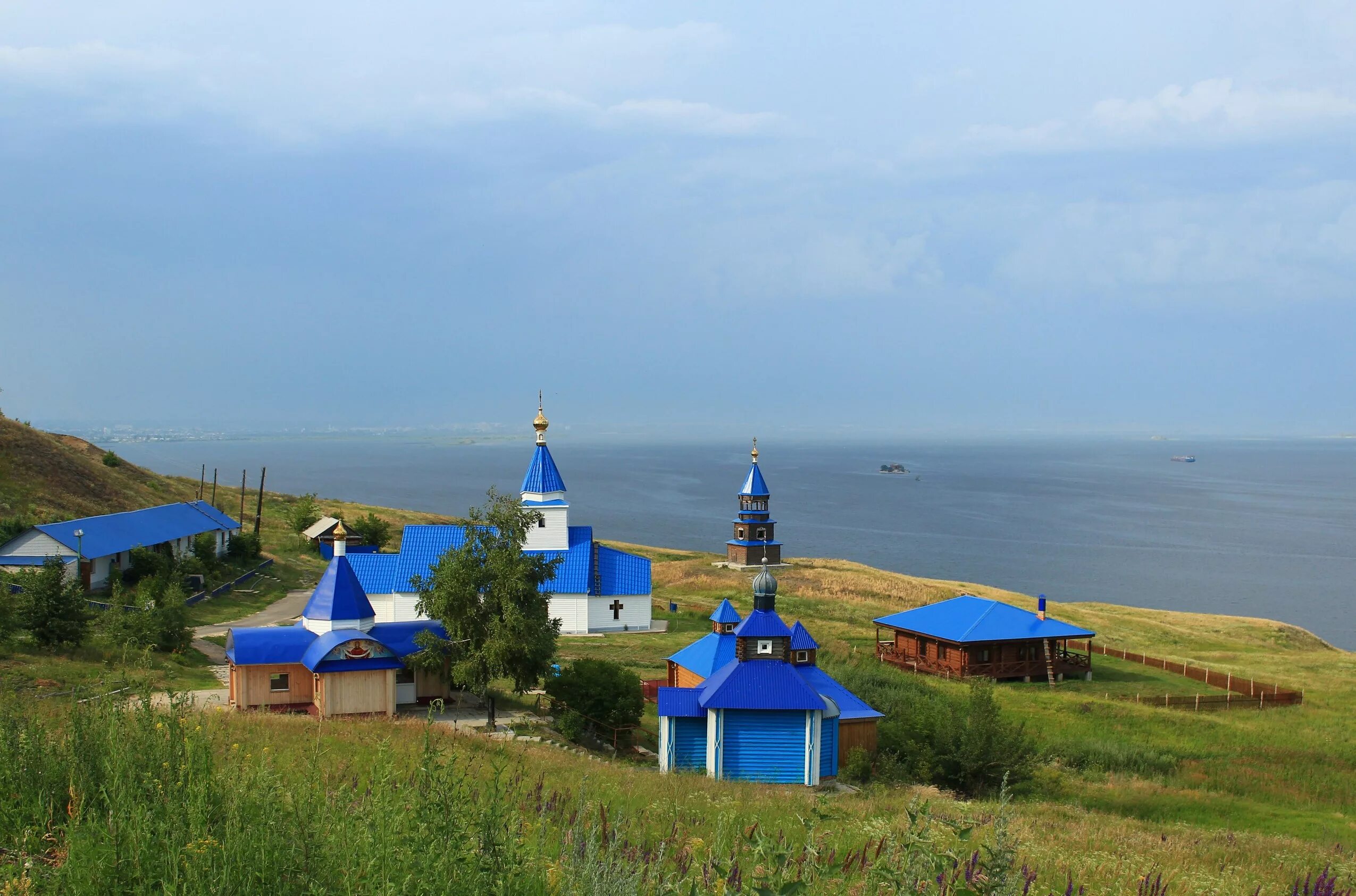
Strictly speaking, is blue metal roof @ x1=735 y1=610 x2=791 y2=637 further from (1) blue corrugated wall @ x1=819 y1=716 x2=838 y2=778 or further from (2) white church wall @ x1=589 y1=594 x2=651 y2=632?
(2) white church wall @ x1=589 y1=594 x2=651 y2=632

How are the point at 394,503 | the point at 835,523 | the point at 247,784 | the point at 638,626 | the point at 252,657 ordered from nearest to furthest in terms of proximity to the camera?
the point at 247,784
the point at 252,657
the point at 638,626
the point at 835,523
the point at 394,503

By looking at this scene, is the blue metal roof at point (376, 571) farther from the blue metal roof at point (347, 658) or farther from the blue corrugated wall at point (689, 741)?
the blue corrugated wall at point (689, 741)

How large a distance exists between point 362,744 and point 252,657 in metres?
10.3

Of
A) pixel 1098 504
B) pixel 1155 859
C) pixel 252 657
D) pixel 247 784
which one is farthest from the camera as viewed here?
pixel 1098 504

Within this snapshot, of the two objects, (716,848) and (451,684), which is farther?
(451,684)

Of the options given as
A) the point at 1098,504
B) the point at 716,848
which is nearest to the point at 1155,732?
the point at 716,848

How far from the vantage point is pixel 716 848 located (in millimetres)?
5301

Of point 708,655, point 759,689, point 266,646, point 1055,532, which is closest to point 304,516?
point 266,646

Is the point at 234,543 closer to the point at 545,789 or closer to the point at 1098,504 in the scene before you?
the point at 545,789

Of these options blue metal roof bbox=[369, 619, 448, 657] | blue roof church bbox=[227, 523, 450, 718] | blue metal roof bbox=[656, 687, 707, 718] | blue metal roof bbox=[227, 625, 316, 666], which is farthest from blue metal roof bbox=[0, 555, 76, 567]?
blue metal roof bbox=[656, 687, 707, 718]

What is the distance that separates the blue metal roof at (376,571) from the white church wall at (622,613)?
27.8 feet

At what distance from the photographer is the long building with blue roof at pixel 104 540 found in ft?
120

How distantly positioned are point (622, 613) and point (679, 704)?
1956 centimetres

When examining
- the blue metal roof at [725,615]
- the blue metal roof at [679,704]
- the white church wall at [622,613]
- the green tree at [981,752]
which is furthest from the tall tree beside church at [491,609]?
the white church wall at [622,613]
